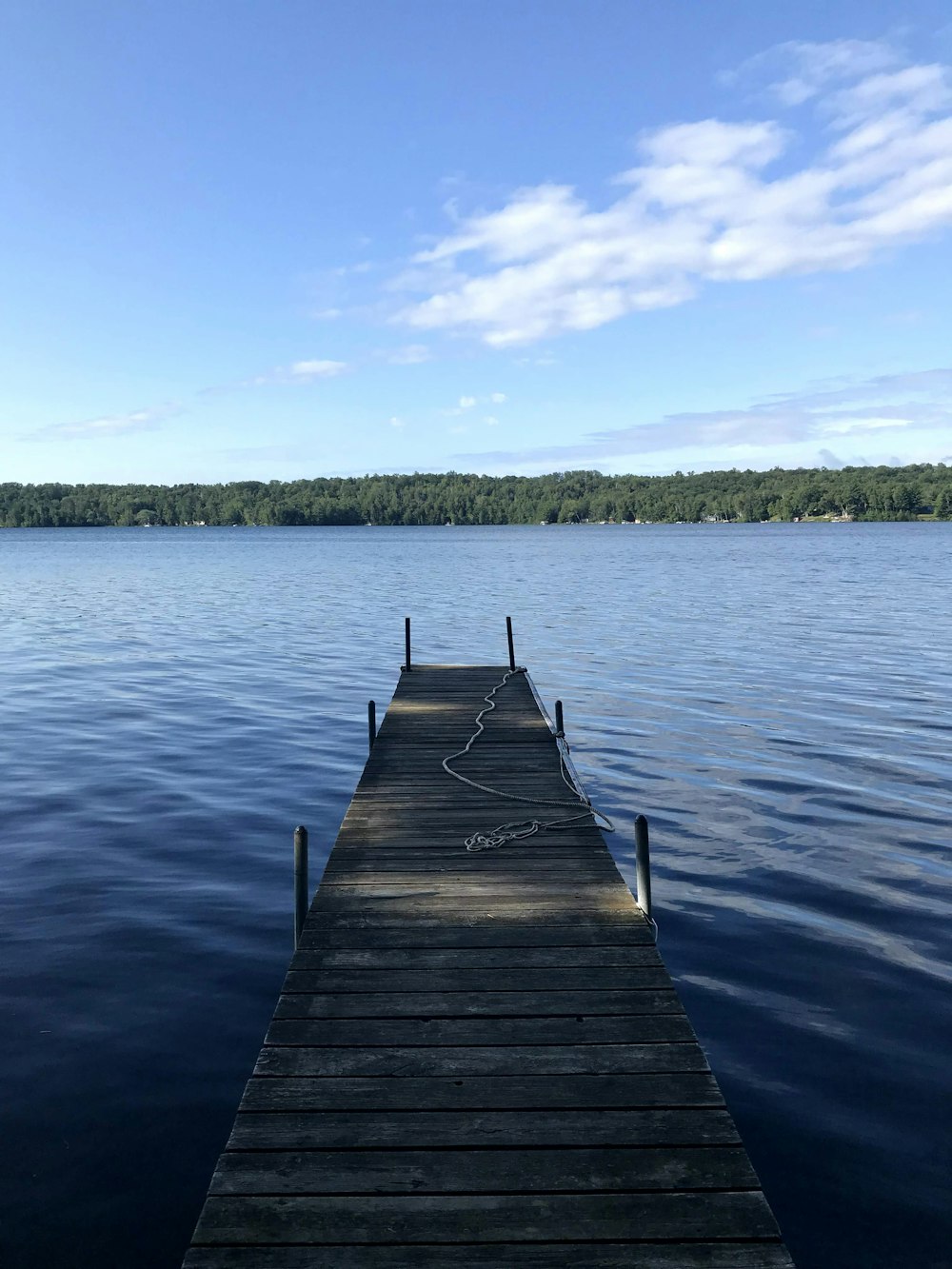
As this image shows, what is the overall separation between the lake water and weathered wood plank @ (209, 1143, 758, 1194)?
140cm

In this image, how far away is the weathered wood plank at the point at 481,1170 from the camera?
379 centimetres

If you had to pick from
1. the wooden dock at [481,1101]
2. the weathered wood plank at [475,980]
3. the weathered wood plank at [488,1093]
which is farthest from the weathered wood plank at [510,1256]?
the weathered wood plank at [475,980]

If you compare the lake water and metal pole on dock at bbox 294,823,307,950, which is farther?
metal pole on dock at bbox 294,823,307,950

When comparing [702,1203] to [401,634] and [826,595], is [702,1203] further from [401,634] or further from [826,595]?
[826,595]

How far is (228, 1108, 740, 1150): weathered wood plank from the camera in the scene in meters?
4.07

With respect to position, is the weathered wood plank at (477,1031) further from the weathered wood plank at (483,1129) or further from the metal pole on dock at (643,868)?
the metal pole on dock at (643,868)

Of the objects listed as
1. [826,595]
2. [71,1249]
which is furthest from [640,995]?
[826,595]

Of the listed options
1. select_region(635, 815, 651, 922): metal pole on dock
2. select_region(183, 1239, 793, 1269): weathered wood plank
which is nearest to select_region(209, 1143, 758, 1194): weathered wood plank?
select_region(183, 1239, 793, 1269): weathered wood plank

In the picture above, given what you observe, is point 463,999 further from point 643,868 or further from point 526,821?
point 526,821

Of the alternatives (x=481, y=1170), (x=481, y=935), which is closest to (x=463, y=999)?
(x=481, y=935)

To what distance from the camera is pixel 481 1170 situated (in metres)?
3.89

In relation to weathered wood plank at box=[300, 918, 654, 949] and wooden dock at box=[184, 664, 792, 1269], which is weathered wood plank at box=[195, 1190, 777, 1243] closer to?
wooden dock at box=[184, 664, 792, 1269]

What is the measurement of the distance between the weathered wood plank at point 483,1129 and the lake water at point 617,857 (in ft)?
4.22

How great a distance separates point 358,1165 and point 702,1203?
1.44 metres
